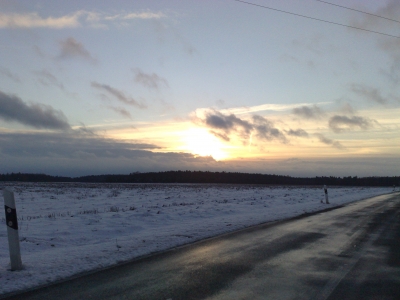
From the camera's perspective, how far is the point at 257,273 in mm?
6344

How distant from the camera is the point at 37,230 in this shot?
12.2m

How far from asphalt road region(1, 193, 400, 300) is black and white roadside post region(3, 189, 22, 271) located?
4.61 ft

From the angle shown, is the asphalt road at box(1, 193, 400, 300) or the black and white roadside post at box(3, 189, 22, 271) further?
the black and white roadside post at box(3, 189, 22, 271)

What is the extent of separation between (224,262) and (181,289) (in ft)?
6.62

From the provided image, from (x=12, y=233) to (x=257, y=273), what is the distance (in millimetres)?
4862

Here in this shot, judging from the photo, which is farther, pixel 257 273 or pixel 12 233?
pixel 12 233

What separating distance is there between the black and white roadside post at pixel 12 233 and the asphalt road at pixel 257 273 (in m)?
1.41

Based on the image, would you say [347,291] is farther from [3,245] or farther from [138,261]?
[3,245]

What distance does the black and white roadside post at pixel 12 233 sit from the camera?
21.4 ft

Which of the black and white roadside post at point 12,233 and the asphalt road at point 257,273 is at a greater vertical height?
the black and white roadside post at point 12,233

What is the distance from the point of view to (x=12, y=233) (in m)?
6.69

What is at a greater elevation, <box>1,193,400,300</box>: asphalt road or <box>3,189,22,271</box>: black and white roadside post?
<box>3,189,22,271</box>: black and white roadside post

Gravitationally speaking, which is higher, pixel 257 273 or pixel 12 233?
pixel 12 233

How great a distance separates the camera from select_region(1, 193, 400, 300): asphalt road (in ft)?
17.1
